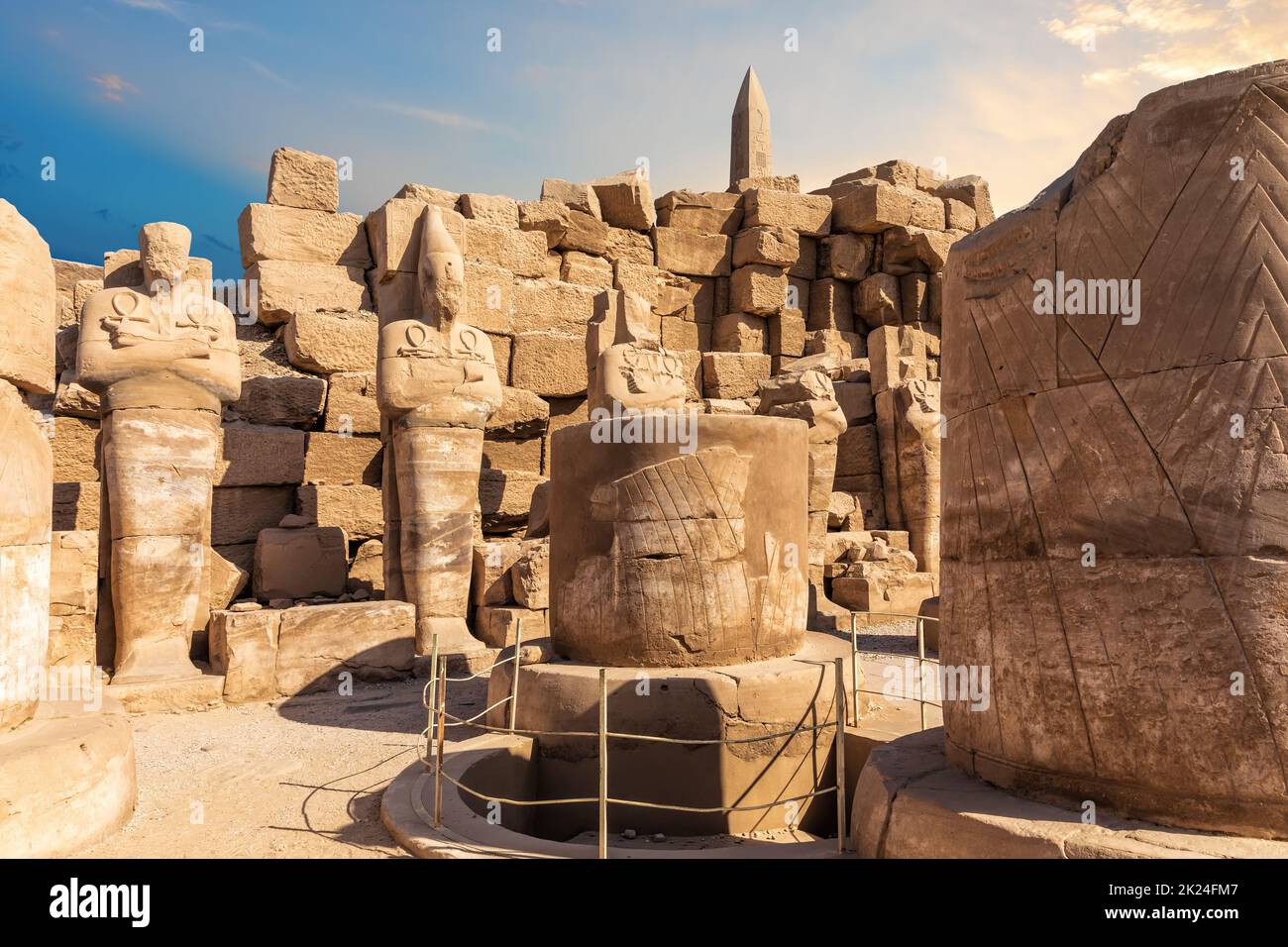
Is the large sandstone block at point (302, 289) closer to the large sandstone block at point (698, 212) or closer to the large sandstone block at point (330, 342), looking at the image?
the large sandstone block at point (330, 342)

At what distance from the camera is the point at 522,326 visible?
1238 centimetres

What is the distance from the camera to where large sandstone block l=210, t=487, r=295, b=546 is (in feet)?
29.7

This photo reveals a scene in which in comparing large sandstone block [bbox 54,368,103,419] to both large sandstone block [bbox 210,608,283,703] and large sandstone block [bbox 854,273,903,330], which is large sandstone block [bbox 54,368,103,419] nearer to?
large sandstone block [bbox 210,608,283,703]

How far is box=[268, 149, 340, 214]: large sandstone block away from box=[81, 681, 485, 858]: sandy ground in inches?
284

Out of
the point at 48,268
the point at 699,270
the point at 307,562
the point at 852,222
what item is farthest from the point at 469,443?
the point at 852,222

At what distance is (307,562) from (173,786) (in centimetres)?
387

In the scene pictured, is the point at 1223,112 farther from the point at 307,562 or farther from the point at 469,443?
the point at 307,562

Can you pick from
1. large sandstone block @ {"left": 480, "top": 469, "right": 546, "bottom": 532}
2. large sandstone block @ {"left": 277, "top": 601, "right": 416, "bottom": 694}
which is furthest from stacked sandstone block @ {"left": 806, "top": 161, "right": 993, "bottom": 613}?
large sandstone block @ {"left": 277, "top": 601, "right": 416, "bottom": 694}

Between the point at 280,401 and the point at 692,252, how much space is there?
8.69 meters

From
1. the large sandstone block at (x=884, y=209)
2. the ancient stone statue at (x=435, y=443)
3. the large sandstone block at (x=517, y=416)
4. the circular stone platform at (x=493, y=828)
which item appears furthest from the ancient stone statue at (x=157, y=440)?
the large sandstone block at (x=884, y=209)

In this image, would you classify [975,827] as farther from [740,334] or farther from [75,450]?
[740,334]

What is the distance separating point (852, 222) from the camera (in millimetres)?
17062

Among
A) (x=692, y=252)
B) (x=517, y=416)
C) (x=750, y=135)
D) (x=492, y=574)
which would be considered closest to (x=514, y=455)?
(x=517, y=416)

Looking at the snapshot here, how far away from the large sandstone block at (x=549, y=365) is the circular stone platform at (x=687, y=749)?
7.55 metres
